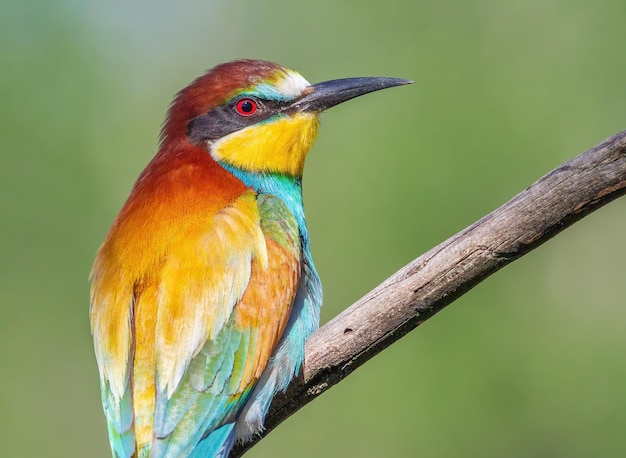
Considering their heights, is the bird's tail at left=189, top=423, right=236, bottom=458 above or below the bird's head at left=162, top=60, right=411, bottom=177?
below

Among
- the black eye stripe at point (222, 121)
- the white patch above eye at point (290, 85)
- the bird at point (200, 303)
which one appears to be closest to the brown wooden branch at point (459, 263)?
the bird at point (200, 303)

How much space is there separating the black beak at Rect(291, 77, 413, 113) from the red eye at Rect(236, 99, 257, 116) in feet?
0.56

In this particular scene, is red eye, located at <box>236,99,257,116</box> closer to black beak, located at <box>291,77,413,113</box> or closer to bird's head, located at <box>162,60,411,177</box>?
bird's head, located at <box>162,60,411,177</box>

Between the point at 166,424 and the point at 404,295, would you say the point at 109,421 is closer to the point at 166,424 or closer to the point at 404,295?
the point at 166,424

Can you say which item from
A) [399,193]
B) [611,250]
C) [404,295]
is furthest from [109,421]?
[611,250]

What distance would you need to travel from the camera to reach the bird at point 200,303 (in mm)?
2924

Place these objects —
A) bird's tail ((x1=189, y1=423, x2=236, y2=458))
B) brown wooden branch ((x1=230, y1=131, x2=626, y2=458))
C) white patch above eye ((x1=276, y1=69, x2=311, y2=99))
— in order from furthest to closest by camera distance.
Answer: white patch above eye ((x1=276, y1=69, x2=311, y2=99)) < bird's tail ((x1=189, y1=423, x2=236, y2=458)) < brown wooden branch ((x1=230, y1=131, x2=626, y2=458))

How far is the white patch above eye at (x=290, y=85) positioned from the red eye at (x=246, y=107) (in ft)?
0.40

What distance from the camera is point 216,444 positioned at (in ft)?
9.70

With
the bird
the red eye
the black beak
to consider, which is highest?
the red eye

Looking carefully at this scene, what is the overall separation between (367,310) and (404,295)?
0.13m

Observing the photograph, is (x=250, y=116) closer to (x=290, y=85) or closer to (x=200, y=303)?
(x=290, y=85)

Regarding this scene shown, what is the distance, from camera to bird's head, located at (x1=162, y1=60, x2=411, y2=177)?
3.64m

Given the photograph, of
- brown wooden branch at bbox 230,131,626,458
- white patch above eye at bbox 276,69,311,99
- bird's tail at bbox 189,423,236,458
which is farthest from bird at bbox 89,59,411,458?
white patch above eye at bbox 276,69,311,99
